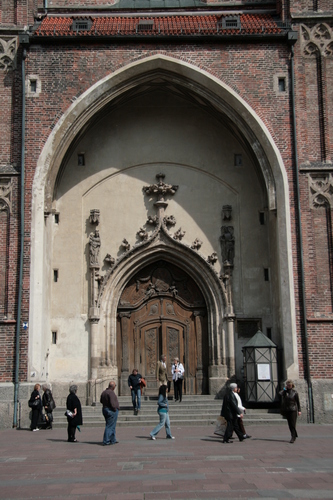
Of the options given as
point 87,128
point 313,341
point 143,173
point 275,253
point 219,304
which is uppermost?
point 87,128

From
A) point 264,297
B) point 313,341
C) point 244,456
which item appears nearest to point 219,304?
point 264,297

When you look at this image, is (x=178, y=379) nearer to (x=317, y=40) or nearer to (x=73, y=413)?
(x=73, y=413)

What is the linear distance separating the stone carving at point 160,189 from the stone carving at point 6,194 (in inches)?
176

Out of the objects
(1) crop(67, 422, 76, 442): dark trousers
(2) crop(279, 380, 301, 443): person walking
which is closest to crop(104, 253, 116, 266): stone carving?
(1) crop(67, 422, 76, 442): dark trousers

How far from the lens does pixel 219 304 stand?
19688 mm

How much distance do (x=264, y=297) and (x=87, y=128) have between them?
785cm

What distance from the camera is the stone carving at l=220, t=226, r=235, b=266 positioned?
19844 millimetres

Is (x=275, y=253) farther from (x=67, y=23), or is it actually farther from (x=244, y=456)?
(x=67, y=23)

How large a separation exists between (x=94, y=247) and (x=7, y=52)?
650 centimetres

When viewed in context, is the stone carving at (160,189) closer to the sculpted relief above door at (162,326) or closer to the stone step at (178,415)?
the sculpted relief above door at (162,326)

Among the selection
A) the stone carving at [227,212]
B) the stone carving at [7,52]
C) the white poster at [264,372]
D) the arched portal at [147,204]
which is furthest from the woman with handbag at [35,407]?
the stone carving at [7,52]

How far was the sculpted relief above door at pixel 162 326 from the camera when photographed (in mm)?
19906

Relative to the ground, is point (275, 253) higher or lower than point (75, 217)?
lower

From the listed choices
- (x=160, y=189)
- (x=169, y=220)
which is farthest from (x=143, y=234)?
(x=160, y=189)
